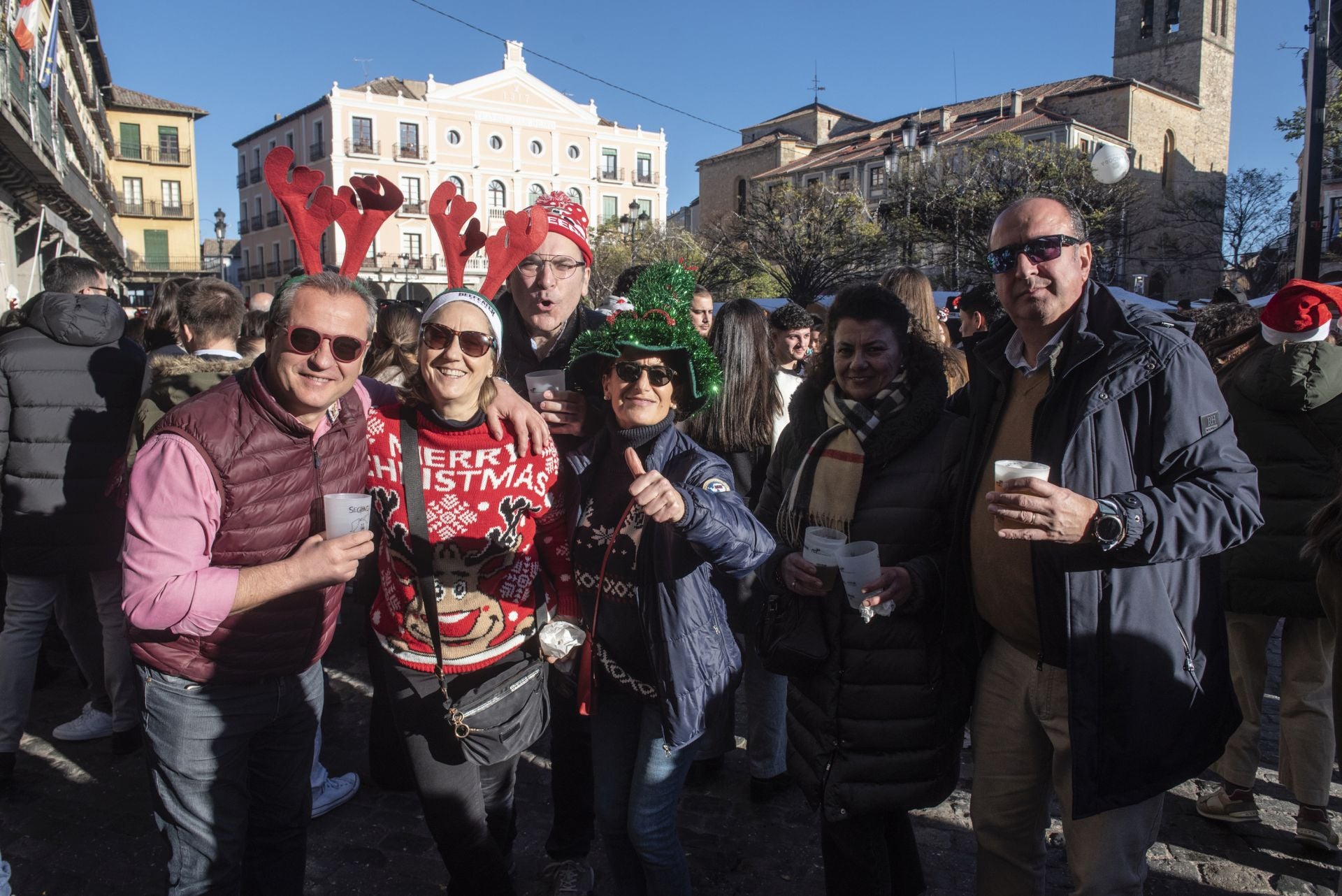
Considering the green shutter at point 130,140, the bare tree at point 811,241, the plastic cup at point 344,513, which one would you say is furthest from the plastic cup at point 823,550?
the green shutter at point 130,140

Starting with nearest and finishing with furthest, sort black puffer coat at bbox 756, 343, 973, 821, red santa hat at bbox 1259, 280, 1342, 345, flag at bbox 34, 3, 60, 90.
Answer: black puffer coat at bbox 756, 343, 973, 821 < red santa hat at bbox 1259, 280, 1342, 345 < flag at bbox 34, 3, 60, 90

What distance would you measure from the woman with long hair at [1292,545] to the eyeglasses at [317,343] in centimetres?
343

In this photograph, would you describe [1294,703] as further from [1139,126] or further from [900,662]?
[1139,126]

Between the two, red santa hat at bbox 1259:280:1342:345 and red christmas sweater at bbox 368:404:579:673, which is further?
red santa hat at bbox 1259:280:1342:345

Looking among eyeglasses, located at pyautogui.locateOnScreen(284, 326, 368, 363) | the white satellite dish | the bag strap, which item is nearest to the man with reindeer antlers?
eyeglasses, located at pyautogui.locateOnScreen(284, 326, 368, 363)

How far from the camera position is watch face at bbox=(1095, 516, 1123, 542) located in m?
1.97

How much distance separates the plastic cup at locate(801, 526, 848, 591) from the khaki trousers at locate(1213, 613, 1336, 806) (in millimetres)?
2181

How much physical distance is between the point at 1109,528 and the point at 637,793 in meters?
1.49

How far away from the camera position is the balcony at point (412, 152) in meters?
52.7

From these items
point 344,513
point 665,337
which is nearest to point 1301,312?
point 665,337

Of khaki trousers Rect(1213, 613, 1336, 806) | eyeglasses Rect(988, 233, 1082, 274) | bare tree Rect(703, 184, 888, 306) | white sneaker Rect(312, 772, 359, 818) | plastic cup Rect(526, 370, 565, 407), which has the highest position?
bare tree Rect(703, 184, 888, 306)

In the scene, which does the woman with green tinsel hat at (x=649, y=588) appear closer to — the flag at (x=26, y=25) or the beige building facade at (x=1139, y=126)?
the flag at (x=26, y=25)

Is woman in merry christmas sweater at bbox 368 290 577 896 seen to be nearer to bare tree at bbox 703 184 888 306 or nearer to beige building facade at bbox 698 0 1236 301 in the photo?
bare tree at bbox 703 184 888 306

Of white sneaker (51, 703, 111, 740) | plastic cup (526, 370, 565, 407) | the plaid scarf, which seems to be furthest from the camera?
white sneaker (51, 703, 111, 740)
